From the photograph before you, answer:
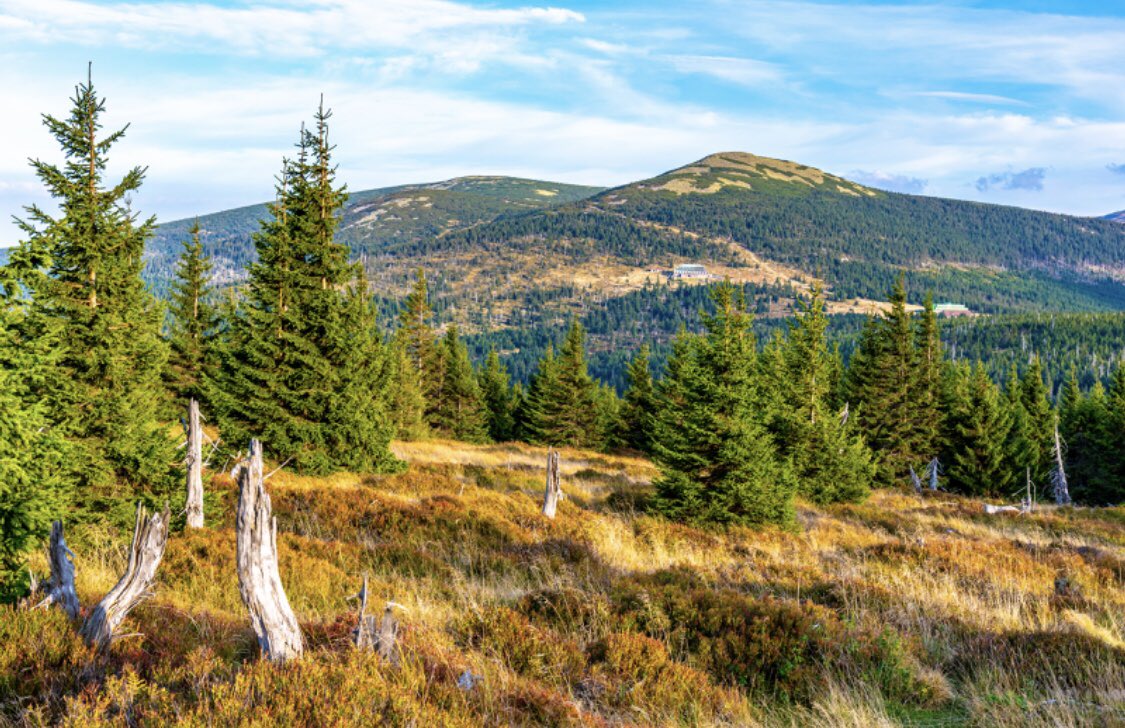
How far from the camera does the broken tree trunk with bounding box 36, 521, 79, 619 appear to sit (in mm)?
5039

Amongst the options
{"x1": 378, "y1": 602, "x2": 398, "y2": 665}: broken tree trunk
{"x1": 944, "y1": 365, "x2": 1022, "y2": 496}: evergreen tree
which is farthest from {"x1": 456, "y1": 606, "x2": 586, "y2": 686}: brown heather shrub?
{"x1": 944, "y1": 365, "x2": 1022, "y2": 496}: evergreen tree

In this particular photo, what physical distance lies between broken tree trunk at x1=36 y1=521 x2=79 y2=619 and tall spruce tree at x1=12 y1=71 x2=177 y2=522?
15.4 feet

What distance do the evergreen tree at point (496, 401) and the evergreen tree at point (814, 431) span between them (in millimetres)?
36096

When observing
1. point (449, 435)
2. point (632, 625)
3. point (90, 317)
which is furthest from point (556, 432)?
point (632, 625)

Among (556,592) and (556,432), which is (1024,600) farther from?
(556,432)

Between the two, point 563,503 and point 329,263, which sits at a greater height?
point 329,263

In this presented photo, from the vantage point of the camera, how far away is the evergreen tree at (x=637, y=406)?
44688mm

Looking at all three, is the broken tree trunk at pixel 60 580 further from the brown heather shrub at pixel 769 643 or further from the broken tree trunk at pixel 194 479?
the brown heather shrub at pixel 769 643

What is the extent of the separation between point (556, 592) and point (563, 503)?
363 inches

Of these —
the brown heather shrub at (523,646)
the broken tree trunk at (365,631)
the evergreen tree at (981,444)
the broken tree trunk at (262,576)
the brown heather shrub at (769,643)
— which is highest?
the broken tree trunk at (262,576)

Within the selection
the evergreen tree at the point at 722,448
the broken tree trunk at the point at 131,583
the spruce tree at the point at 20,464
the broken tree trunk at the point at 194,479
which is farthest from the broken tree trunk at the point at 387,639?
the evergreen tree at the point at 722,448

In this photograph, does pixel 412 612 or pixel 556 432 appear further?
pixel 556 432

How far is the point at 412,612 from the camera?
247 inches

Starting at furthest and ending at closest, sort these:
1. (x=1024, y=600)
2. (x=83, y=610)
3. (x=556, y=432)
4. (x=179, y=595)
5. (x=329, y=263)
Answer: (x=556, y=432) → (x=329, y=263) → (x=1024, y=600) → (x=179, y=595) → (x=83, y=610)
